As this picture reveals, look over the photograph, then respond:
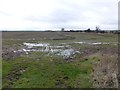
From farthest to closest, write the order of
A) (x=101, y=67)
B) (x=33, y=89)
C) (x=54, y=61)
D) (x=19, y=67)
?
(x=54, y=61) < (x=19, y=67) < (x=101, y=67) < (x=33, y=89)

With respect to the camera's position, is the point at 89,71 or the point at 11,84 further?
the point at 89,71

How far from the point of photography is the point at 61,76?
77.3 ft

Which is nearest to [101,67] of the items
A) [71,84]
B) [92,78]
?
[92,78]

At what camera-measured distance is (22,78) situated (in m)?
22.9

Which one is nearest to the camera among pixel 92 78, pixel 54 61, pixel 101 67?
pixel 92 78

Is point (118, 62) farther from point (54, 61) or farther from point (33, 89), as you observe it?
point (33, 89)

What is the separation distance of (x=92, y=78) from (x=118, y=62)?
5740 mm

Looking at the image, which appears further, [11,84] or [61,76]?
[61,76]

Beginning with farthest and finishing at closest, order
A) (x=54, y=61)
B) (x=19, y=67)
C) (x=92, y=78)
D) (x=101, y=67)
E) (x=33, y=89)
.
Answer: (x=54, y=61) < (x=19, y=67) < (x=101, y=67) < (x=92, y=78) < (x=33, y=89)

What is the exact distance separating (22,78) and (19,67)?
13.2 ft

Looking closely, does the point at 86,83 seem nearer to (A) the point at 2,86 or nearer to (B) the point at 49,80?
(B) the point at 49,80

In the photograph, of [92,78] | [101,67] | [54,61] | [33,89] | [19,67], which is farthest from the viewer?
[54,61]

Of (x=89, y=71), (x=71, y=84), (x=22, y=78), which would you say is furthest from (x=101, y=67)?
(x=22, y=78)

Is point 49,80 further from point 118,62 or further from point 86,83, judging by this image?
point 118,62
